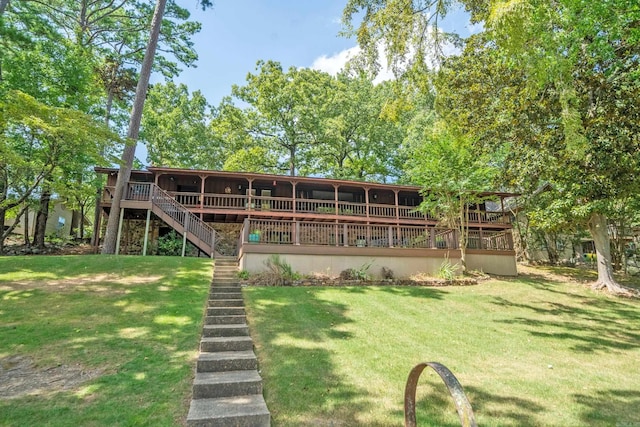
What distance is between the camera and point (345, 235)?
12039 millimetres

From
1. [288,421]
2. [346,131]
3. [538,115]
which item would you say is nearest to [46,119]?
[288,421]

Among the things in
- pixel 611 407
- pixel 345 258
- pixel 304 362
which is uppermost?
pixel 345 258

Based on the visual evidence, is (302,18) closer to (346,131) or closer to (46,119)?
(46,119)

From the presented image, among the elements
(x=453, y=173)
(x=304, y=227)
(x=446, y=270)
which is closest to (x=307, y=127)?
(x=453, y=173)

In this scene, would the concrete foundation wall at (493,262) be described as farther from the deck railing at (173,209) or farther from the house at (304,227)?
the deck railing at (173,209)

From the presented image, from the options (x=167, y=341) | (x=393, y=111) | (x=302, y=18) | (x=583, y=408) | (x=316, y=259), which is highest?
(x=302, y=18)

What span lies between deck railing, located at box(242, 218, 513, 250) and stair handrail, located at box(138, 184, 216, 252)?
3.38 metres

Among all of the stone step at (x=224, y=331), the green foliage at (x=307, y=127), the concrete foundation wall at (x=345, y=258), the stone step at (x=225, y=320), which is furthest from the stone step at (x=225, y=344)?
the green foliage at (x=307, y=127)

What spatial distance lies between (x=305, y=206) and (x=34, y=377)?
15.5m

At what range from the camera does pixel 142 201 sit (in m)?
14.6

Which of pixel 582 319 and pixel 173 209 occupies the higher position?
pixel 173 209

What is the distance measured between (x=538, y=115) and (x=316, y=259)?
8.58 meters

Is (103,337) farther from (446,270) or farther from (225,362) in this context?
(446,270)

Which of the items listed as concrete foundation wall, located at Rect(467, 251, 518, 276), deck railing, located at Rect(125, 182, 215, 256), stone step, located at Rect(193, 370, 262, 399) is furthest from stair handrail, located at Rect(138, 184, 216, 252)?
concrete foundation wall, located at Rect(467, 251, 518, 276)
